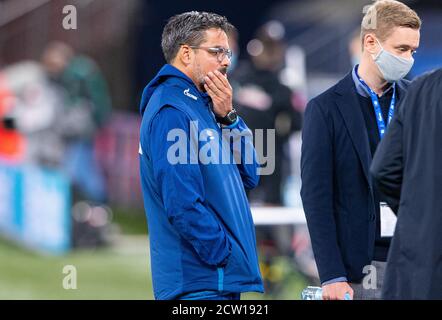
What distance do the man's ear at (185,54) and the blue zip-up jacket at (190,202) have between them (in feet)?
0.23

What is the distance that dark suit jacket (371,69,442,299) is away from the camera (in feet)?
11.6

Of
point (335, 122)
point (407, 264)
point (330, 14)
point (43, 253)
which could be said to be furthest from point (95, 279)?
point (407, 264)

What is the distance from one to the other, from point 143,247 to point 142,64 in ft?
7.30

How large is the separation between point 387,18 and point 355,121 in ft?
1.57

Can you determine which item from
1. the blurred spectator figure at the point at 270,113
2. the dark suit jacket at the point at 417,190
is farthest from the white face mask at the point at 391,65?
the blurred spectator figure at the point at 270,113

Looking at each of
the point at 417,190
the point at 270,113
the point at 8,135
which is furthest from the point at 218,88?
the point at 8,135

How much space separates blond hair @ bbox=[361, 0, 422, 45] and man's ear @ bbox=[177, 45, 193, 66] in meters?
0.81

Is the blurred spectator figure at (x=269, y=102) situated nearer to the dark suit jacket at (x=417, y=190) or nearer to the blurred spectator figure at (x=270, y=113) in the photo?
the blurred spectator figure at (x=270, y=113)

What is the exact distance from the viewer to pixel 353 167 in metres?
4.39

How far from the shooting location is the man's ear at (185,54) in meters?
4.34

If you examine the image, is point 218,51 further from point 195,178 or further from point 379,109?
point 379,109

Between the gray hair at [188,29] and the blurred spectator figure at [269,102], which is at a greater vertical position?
the blurred spectator figure at [269,102]

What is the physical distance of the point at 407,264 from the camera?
361cm

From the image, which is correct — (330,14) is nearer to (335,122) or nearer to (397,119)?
(335,122)
